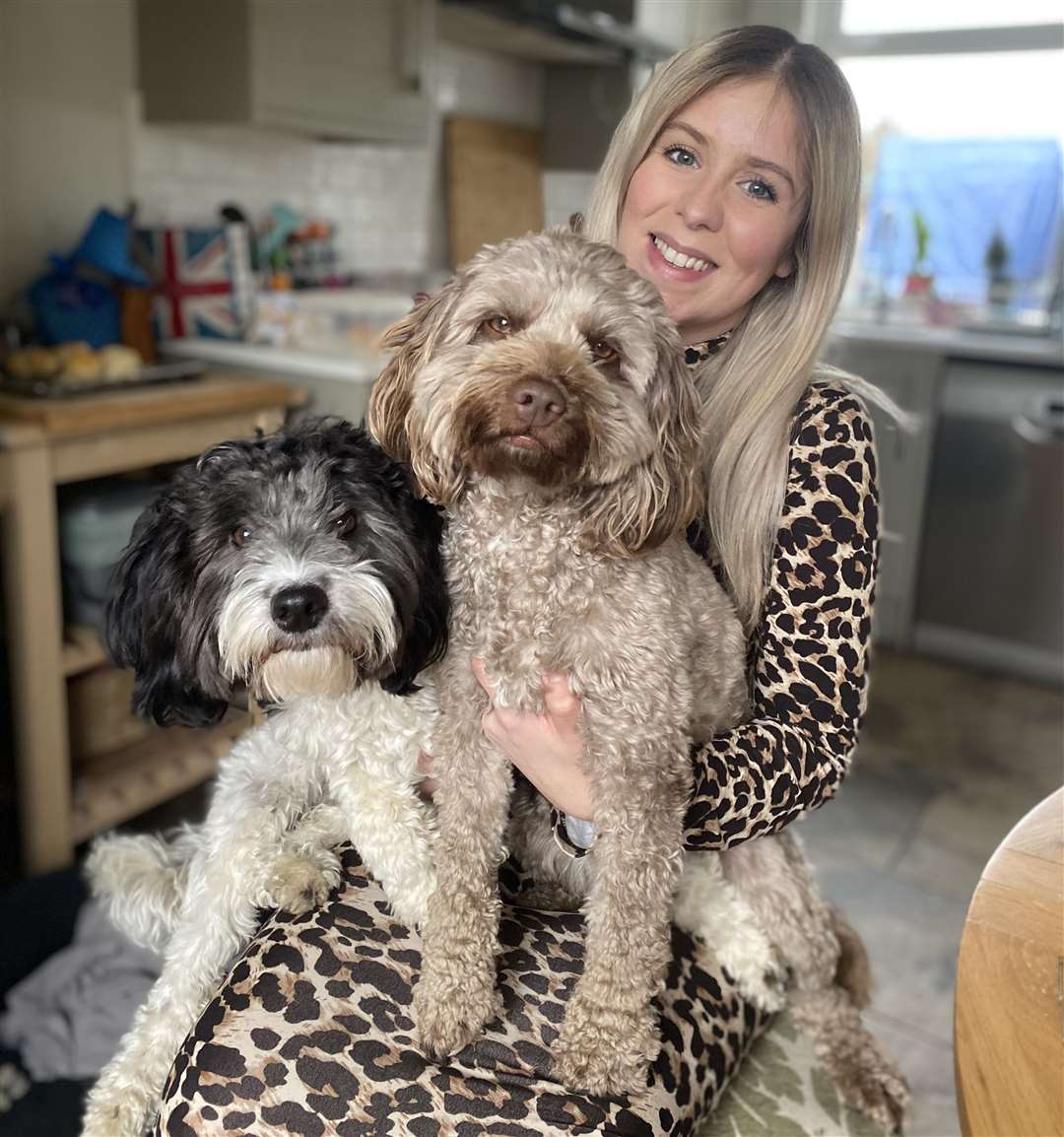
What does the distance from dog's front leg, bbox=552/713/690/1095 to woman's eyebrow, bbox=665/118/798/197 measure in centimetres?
65

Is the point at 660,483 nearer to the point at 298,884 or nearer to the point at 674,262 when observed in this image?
the point at 674,262

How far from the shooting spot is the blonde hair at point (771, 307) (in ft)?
3.90

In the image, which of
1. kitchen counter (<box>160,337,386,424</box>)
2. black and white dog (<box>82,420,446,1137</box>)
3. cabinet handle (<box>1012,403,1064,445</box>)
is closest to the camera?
black and white dog (<box>82,420,446,1137</box>)

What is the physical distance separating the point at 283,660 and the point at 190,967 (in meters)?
0.36

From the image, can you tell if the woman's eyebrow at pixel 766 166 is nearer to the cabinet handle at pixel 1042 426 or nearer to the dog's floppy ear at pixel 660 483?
the dog's floppy ear at pixel 660 483

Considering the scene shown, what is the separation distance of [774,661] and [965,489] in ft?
9.62

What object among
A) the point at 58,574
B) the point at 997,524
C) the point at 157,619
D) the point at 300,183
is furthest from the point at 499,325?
the point at 997,524

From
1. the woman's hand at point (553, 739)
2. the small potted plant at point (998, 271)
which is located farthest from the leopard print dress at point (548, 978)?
the small potted plant at point (998, 271)

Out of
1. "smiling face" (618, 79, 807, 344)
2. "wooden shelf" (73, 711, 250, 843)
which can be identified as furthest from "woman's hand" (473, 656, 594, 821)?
"wooden shelf" (73, 711, 250, 843)

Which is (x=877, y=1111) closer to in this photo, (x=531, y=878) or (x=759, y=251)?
(x=531, y=878)

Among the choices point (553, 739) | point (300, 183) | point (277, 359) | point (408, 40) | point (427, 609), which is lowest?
point (553, 739)

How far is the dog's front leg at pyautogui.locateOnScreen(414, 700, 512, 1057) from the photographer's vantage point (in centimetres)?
98

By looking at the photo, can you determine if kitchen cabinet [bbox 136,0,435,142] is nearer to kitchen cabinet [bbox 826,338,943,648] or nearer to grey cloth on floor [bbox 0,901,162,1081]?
kitchen cabinet [bbox 826,338,943,648]

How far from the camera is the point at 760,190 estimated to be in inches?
48.2
